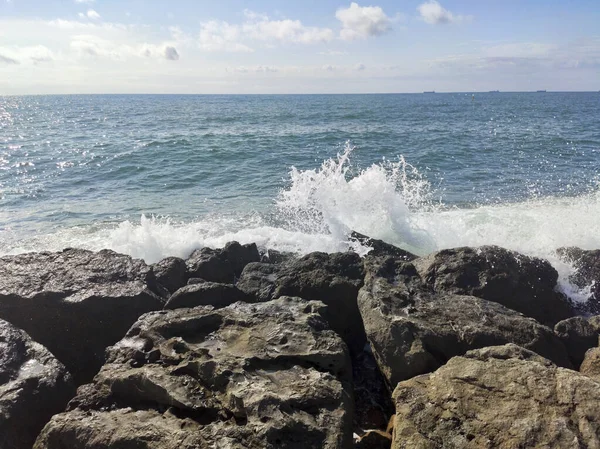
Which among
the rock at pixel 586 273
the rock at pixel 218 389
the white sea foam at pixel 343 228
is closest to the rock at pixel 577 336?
the rock at pixel 586 273

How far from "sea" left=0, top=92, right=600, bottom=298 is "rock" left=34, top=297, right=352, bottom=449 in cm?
451

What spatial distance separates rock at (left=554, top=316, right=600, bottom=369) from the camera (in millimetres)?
5250

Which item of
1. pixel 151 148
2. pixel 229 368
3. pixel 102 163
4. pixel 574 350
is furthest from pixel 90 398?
pixel 151 148

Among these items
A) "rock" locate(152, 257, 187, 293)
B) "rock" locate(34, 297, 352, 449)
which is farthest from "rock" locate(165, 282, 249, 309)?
"rock" locate(152, 257, 187, 293)

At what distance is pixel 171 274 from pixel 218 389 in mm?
3606

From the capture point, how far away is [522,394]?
3.39 m

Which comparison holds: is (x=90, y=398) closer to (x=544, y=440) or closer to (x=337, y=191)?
(x=544, y=440)

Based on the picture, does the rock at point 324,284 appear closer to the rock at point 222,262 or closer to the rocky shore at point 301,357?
the rocky shore at point 301,357

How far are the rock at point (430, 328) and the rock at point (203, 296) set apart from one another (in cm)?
162

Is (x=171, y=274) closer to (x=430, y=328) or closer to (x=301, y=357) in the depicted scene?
(x=301, y=357)

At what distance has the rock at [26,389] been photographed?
3.79 metres

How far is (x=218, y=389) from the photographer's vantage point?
373 centimetres

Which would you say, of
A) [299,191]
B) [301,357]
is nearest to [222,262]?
[301,357]

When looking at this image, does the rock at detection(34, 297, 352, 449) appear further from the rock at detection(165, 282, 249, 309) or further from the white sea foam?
the white sea foam
